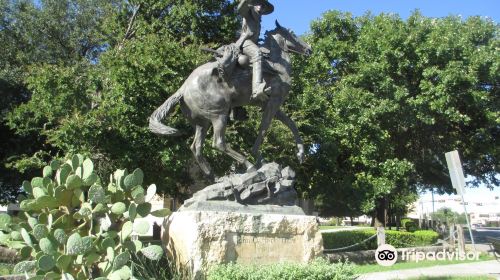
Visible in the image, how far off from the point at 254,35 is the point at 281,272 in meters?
3.59

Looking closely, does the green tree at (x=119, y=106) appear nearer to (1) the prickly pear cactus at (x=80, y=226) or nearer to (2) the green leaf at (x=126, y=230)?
(1) the prickly pear cactus at (x=80, y=226)

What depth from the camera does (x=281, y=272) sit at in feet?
16.8

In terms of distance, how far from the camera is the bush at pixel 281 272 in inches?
197

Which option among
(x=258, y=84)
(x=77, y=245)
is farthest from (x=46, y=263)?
(x=258, y=84)

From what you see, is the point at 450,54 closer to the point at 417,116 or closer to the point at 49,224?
the point at 417,116

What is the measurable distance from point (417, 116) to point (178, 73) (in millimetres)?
8521

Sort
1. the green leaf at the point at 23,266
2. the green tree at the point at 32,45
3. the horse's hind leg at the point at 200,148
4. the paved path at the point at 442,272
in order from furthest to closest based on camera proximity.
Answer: the green tree at the point at 32,45
the paved path at the point at 442,272
the horse's hind leg at the point at 200,148
the green leaf at the point at 23,266

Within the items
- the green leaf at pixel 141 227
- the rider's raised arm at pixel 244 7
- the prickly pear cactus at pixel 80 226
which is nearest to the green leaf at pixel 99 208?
the prickly pear cactus at pixel 80 226

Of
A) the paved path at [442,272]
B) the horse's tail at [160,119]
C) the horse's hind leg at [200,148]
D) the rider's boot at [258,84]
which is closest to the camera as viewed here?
the horse's tail at [160,119]

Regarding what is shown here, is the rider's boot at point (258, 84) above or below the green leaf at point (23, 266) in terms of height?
above

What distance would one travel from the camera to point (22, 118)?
14.9m

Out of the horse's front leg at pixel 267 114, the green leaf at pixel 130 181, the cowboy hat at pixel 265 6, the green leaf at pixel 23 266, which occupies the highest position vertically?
the cowboy hat at pixel 265 6

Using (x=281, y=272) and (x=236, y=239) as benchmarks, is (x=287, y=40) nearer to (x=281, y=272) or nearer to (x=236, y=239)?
(x=236, y=239)

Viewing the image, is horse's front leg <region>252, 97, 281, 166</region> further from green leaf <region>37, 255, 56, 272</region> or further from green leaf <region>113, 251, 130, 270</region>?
green leaf <region>37, 255, 56, 272</region>
